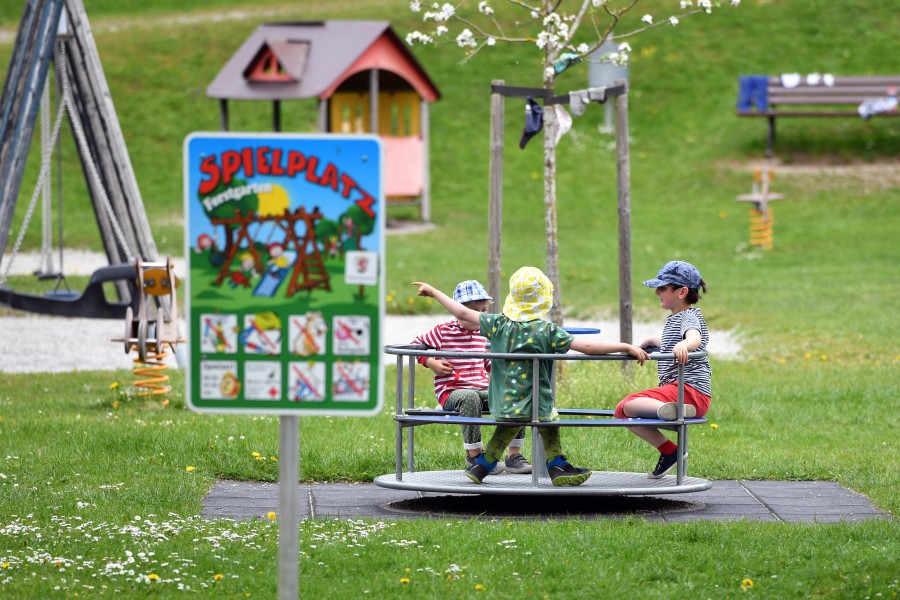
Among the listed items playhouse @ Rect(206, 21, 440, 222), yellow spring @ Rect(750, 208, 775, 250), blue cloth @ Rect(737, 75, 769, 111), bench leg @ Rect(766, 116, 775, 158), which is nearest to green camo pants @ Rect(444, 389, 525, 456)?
yellow spring @ Rect(750, 208, 775, 250)

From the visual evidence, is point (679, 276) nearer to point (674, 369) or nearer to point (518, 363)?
point (674, 369)

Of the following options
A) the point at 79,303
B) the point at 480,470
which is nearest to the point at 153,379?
the point at 79,303

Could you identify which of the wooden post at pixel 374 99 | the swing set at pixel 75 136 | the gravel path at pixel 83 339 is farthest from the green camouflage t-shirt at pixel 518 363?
the wooden post at pixel 374 99

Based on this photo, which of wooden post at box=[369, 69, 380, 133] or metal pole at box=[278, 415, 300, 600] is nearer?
metal pole at box=[278, 415, 300, 600]

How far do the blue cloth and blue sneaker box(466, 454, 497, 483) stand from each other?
68.5 ft

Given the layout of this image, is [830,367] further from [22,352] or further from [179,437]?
[22,352]

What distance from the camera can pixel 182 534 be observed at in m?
6.20

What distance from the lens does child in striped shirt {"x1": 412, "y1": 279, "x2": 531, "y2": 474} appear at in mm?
7340

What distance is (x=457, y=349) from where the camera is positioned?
759 cm

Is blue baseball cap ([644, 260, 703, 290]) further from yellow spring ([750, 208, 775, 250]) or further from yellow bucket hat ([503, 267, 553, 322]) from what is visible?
yellow spring ([750, 208, 775, 250])

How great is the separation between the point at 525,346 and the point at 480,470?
2.36ft

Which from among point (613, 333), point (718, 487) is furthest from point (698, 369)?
point (613, 333)

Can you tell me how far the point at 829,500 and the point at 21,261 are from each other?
54.1 feet

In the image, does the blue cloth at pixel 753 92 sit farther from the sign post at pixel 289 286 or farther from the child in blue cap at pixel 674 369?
the sign post at pixel 289 286
